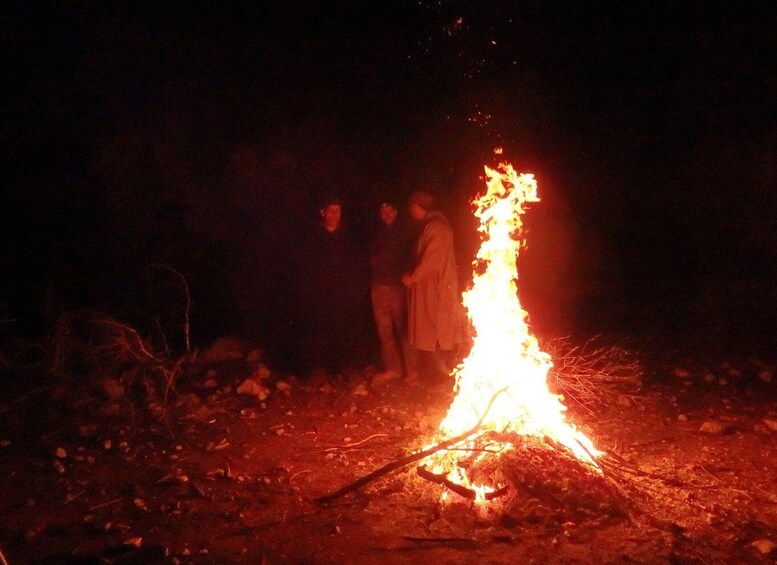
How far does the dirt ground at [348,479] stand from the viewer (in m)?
4.23

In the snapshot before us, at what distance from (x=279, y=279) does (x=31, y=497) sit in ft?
12.3

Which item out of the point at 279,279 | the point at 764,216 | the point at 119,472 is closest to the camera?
the point at 119,472

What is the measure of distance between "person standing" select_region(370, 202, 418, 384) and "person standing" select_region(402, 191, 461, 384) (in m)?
0.19

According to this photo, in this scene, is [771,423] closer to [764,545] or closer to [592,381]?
[592,381]

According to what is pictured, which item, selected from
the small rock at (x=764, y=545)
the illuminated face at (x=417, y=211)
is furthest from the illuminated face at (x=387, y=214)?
the small rock at (x=764, y=545)

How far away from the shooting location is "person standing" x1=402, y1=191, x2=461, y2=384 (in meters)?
7.04

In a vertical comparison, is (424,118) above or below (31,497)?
above

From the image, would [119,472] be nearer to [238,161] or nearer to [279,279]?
[279,279]

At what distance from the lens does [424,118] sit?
28.8 feet

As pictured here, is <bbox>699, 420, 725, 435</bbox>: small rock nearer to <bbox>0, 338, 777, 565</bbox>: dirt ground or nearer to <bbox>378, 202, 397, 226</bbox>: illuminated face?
<bbox>0, 338, 777, 565</bbox>: dirt ground

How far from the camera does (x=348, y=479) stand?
5184mm

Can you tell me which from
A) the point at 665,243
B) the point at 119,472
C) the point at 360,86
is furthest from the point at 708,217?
the point at 119,472

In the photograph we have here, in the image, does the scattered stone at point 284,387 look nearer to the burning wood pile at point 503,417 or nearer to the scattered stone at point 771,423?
the burning wood pile at point 503,417

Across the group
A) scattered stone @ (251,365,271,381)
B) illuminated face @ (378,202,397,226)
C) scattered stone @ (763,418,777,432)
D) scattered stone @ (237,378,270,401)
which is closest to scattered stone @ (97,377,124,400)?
scattered stone @ (237,378,270,401)
